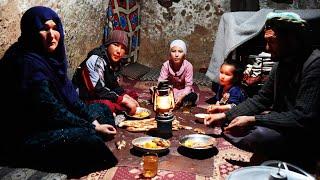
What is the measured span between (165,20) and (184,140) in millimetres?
5466

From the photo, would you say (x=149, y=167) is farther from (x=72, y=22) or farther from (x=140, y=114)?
(x=72, y=22)

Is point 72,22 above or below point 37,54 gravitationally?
A: above

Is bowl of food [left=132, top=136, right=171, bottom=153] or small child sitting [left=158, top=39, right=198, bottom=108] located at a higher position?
small child sitting [left=158, top=39, right=198, bottom=108]

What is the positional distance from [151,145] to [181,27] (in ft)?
18.4

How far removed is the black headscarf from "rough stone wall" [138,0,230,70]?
18.6ft

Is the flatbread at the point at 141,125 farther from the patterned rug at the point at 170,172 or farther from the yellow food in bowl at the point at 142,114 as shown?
the patterned rug at the point at 170,172

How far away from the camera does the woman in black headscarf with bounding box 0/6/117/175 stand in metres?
3.26

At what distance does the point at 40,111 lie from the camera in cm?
332

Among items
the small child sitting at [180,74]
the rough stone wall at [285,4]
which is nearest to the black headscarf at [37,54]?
the small child sitting at [180,74]

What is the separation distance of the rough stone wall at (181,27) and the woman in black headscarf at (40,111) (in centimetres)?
569

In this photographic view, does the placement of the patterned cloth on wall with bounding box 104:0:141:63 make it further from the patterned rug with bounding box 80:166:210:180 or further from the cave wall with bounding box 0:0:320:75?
the patterned rug with bounding box 80:166:210:180

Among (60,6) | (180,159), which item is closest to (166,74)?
(60,6)

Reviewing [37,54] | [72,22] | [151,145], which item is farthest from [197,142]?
[72,22]

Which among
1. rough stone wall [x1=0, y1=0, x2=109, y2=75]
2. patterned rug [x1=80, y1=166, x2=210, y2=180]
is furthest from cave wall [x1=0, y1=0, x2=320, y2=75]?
patterned rug [x1=80, y1=166, x2=210, y2=180]
